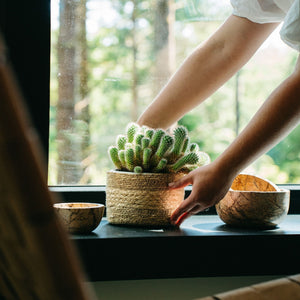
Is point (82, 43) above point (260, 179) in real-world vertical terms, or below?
above

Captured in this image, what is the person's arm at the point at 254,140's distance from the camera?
81 cm

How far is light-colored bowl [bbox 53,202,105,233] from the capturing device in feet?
3.10

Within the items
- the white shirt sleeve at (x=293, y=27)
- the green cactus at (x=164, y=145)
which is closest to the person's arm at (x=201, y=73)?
the green cactus at (x=164, y=145)

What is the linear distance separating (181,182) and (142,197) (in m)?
0.10

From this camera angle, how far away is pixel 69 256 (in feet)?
0.65

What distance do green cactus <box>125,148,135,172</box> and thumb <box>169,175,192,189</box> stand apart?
0.10 m

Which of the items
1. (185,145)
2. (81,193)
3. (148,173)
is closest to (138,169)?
(148,173)

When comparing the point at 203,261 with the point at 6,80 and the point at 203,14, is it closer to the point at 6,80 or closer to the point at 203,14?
the point at 203,14

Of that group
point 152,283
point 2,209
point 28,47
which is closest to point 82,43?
point 28,47

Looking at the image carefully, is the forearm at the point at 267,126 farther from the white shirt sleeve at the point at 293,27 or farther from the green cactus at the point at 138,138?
the green cactus at the point at 138,138

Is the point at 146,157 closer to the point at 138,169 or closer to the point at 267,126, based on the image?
the point at 138,169

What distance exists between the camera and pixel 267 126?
0.82m

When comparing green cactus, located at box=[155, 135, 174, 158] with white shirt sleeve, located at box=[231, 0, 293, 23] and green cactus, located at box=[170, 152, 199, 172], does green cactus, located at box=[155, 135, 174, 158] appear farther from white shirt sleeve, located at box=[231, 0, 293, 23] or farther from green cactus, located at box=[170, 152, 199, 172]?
white shirt sleeve, located at box=[231, 0, 293, 23]

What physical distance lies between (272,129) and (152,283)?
49 cm
